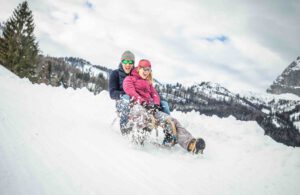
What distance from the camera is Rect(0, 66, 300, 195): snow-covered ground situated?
2.46 m

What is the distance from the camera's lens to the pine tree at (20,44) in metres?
27.6

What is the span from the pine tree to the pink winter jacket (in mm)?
26330

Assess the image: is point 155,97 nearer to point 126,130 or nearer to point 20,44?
point 126,130

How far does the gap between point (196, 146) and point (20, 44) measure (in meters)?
30.3

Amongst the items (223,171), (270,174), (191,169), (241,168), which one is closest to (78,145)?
(191,169)

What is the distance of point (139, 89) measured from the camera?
5184mm

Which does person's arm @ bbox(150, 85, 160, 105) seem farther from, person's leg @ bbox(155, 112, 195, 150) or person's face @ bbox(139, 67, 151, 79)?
person's leg @ bbox(155, 112, 195, 150)

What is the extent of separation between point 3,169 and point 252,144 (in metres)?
4.38

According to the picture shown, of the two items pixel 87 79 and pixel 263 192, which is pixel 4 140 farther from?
pixel 87 79

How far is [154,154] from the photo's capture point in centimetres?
415

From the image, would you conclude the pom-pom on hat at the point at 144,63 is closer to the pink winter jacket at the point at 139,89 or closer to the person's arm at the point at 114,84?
the pink winter jacket at the point at 139,89

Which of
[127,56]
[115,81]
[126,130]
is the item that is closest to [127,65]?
[127,56]

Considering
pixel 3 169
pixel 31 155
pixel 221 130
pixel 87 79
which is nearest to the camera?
pixel 3 169

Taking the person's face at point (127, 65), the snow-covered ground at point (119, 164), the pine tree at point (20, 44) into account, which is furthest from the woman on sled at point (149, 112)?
the pine tree at point (20, 44)
